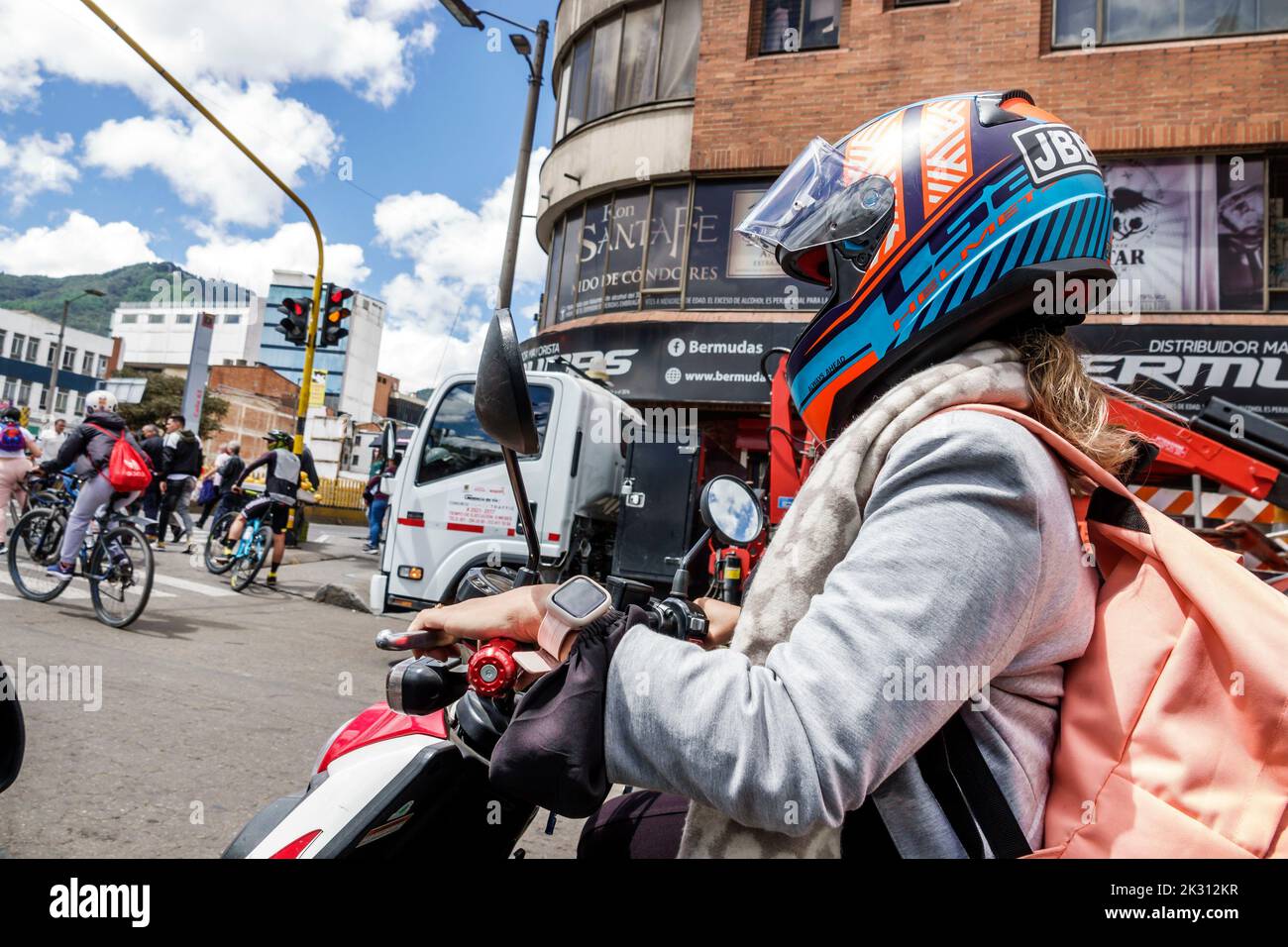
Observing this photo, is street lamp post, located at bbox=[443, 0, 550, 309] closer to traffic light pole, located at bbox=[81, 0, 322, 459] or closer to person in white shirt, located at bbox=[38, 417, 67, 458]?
traffic light pole, located at bbox=[81, 0, 322, 459]

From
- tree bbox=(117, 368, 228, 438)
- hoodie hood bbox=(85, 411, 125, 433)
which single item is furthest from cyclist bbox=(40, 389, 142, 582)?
tree bbox=(117, 368, 228, 438)

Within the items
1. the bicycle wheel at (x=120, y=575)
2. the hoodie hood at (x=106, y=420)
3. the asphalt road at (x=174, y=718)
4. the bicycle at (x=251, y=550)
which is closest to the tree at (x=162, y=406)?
the bicycle at (x=251, y=550)

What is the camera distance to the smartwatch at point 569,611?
0.97m

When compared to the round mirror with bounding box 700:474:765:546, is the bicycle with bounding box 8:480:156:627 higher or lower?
lower

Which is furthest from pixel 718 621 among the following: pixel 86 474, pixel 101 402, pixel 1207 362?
pixel 1207 362

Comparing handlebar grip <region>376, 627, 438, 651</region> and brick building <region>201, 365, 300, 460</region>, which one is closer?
handlebar grip <region>376, 627, 438, 651</region>

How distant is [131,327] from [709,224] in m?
106

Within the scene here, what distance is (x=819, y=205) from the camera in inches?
59.2

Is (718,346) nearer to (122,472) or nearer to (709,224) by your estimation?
(709,224)

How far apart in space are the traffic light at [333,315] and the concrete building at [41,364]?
2466 inches

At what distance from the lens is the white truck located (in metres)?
7.16

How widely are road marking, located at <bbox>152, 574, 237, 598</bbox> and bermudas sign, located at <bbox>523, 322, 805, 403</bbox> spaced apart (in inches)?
196

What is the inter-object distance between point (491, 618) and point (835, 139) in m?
12.6
